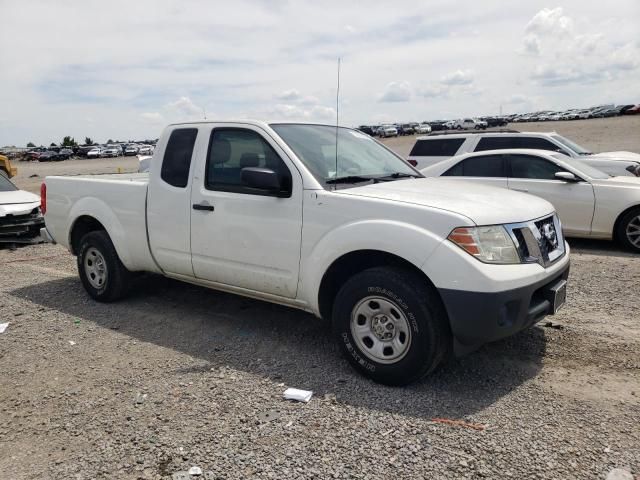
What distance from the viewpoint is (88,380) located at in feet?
13.4

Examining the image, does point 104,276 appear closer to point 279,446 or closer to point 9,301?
point 9,301

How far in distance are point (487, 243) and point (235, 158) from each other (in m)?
2.26

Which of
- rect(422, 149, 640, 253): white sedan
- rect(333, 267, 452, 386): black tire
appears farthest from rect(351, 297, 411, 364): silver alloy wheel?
rect(422, 149, 640, 253): white sedan

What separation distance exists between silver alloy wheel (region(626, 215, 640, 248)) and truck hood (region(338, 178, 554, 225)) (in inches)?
174

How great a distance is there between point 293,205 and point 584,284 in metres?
3.86

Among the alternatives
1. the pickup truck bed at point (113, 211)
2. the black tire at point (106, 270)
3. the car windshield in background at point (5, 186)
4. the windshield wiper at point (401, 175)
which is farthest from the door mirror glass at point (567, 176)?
the car windshield in background at point (5, 186)

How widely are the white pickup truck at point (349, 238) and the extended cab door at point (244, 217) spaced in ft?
0.04

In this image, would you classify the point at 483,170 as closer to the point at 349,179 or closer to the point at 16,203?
the point at 349,179

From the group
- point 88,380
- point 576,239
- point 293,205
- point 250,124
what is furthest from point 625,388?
point 576,239

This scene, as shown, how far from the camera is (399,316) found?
12.0 feet

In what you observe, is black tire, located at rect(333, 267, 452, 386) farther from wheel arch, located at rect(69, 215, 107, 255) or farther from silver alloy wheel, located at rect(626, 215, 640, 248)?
silver alloy wheel, located at rect(626, 215, 640, 248)

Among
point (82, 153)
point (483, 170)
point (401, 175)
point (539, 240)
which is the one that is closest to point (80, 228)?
point (401, 175)

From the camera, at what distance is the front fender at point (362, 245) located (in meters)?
3.48

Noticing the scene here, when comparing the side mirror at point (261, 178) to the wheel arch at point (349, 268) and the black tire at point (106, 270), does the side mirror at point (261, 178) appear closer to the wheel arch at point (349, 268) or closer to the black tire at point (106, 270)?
the wheel arch at point (349, 268)
